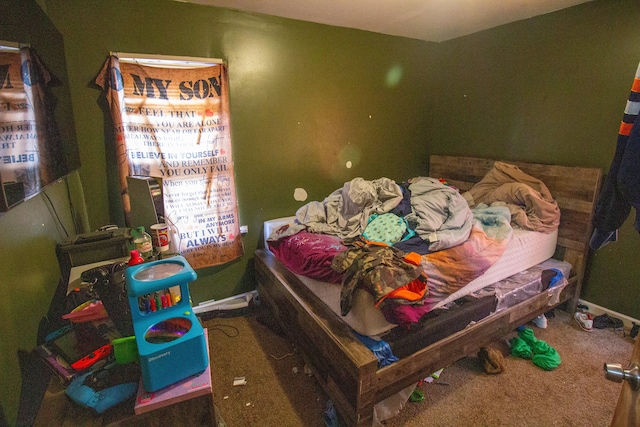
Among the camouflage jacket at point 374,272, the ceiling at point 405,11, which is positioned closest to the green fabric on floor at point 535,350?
the camouflage jacket at point 374,272

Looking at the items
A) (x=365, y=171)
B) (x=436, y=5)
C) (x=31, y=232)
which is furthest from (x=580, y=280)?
(x=31, y=232)

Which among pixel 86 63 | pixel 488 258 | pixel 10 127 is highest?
pixel 86 63

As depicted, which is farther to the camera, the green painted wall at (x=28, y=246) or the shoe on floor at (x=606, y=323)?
the shoe on floor at (x=606, y=323)

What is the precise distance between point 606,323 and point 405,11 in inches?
110

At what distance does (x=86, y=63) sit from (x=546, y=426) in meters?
3.38

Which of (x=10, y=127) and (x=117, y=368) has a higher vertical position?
(x=10, y=127)

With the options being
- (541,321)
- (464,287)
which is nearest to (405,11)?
(464,287)

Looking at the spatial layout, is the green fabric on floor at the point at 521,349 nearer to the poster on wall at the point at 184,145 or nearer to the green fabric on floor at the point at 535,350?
the green fabric on floor at the point at 535,350

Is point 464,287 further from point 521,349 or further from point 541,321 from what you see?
point 541,321

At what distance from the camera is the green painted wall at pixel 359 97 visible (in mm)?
2145

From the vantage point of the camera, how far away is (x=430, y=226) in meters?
2.03

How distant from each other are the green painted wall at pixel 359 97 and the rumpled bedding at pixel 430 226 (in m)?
0.48

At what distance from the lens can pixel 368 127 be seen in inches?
125

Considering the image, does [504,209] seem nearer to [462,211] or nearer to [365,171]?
[462,211]
